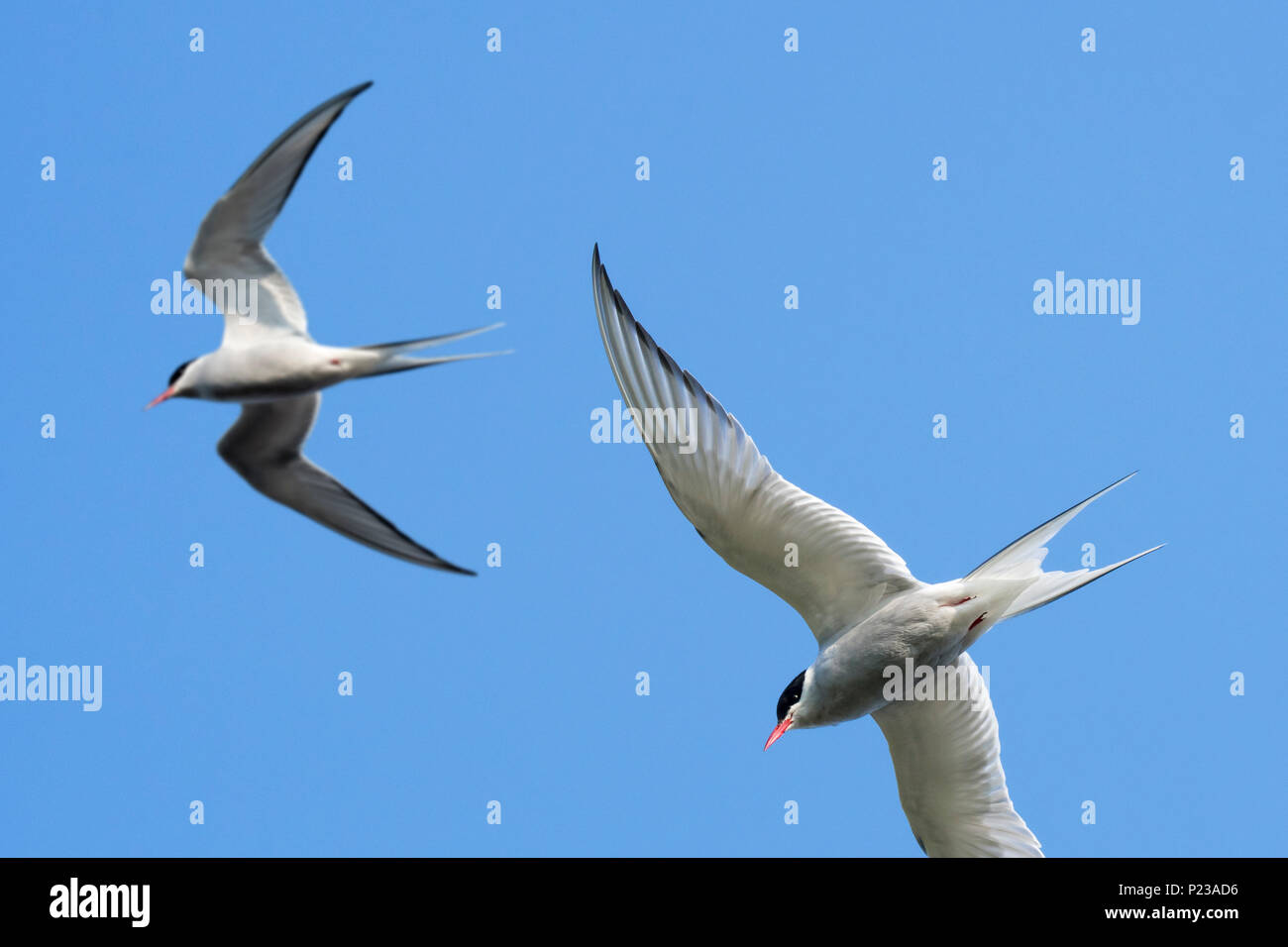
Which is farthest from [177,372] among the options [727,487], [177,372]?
[727,487]

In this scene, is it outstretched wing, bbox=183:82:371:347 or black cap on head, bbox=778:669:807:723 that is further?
black cap on head, bbox=778:669:807:723

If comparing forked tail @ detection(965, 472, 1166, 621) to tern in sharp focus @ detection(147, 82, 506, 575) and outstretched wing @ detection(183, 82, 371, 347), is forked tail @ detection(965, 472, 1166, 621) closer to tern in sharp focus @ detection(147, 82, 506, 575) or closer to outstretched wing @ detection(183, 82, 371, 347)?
tern in sharp focus @ detection(147, 82, 506, 575)

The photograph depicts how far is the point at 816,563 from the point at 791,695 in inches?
31.6

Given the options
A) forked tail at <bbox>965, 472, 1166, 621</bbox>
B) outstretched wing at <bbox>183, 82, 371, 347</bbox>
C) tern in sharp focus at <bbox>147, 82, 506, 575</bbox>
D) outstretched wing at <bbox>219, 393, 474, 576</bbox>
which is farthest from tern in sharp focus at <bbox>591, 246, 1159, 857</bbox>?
outstretched wing at <bbox>183, 82, 371, 347</bbox>

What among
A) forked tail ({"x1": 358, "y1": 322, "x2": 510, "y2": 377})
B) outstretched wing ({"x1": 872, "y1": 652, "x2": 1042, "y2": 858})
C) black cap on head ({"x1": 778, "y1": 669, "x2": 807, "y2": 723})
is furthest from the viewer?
outstretched wing ({"x1": 872, "y1": 652, "x2": 1042, "y2": 858})

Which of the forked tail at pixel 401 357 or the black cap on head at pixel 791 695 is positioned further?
the black cap on head at pixel 791 695

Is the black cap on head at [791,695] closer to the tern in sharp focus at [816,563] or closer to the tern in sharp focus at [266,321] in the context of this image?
the tern in sharp focus at [816,563]

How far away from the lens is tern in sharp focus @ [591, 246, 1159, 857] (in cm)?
874

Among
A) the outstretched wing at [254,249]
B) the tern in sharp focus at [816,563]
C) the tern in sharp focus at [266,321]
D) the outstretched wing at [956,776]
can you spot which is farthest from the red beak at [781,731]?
the outstretched wing at [254,249]

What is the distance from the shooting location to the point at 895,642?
8.89 metres

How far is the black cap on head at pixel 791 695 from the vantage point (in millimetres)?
9266

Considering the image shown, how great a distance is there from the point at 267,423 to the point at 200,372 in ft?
2.95
